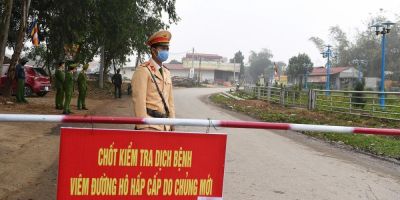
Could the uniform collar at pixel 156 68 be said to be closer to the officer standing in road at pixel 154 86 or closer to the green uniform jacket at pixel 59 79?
the officer standing in road at pixel 154 86

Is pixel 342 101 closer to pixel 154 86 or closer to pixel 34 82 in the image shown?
pixel 34 82

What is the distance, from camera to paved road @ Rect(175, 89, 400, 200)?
588 cm

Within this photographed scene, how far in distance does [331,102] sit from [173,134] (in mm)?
17542

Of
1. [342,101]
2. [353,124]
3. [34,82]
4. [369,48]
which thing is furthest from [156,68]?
[369,48]

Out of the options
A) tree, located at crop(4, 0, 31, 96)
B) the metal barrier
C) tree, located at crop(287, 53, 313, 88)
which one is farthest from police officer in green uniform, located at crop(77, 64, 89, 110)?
tree, located at crop(287, 53, 313, 88)

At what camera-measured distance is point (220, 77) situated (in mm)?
109500

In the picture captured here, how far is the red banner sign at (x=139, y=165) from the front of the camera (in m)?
3.37

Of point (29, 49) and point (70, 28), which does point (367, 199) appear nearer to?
point (70, 28)

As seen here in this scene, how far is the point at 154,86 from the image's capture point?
13.8ft

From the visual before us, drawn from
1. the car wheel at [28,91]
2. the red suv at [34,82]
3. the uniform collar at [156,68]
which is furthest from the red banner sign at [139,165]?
the car wheel at [28,91]

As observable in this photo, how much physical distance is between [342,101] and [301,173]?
1309 centimetres

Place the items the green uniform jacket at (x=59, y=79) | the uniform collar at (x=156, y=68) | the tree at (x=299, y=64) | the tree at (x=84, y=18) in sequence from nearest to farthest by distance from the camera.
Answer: the uniform collar at (x=156, y=68)
the green uniform jacket at (x=59, y=79)
the tree at (x=84, y=18)
the tree at (x=299, y=64)

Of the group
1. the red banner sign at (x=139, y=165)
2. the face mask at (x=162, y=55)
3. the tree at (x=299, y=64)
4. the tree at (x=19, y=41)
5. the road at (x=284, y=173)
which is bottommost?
the road at (x=284, y=173)

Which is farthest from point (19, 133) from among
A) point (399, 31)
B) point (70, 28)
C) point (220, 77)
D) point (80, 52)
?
point (220, 77)
